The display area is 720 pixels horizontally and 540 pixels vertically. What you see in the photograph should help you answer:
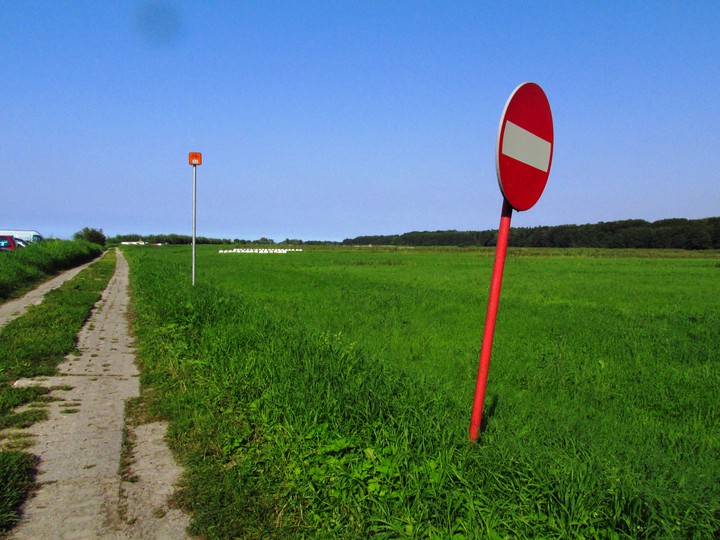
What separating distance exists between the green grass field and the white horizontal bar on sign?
1715 millimetres

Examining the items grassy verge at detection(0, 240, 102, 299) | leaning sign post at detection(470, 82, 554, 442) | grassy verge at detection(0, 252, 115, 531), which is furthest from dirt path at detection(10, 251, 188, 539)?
grassy verge at detection(0, 240, 102, 299)

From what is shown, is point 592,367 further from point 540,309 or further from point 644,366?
point 540,309

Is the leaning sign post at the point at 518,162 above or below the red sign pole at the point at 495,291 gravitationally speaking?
above

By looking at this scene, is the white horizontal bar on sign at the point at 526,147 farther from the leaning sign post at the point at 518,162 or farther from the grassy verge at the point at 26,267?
the grassy verge at the point at 26,267

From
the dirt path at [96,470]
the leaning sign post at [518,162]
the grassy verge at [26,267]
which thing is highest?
the leaning sign post at [518,162]

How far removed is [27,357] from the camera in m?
7.03

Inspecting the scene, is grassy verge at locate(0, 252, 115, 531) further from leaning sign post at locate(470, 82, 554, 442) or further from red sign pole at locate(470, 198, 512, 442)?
leaning sign post at locate(470, 82, 554, 442)

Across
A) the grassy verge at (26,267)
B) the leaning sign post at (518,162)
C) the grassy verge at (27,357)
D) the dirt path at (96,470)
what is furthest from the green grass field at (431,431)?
the grassy verge at (26,267)

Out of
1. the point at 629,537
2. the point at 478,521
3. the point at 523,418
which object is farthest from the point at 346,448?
the point at 523,418

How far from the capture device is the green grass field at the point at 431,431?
2414 millimetres

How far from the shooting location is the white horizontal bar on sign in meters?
2.69

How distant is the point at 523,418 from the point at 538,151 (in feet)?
8.34

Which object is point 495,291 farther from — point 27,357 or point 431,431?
point 27,357

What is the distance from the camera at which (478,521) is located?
237 centimetres
